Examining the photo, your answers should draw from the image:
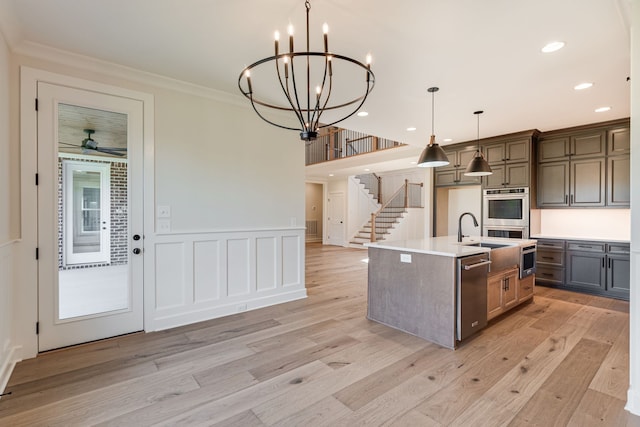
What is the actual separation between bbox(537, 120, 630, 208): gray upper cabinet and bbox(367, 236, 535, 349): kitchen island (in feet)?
7.41

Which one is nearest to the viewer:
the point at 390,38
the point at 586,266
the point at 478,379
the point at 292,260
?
the point at 478,379

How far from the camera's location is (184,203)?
11.1 feet

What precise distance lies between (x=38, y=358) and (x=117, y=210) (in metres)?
1.38

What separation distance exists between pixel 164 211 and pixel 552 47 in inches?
153

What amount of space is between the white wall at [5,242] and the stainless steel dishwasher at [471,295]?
3.57 m

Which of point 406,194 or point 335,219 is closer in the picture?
point 406,194

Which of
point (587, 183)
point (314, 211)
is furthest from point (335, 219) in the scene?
point (587, 183)

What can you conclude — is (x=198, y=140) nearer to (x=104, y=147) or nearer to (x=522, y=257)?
(x=104, y=147)

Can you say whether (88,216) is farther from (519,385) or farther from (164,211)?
(519,385)

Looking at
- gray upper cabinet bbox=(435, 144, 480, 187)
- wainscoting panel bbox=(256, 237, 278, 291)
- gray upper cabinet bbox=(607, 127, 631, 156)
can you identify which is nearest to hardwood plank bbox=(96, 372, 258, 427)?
wainscoting panel bbox=(256, 237, 278, 291)

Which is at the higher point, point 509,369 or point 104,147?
point 104,147

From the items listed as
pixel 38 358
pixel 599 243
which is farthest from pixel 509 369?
pixel 38 358

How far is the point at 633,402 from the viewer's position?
195 centimetres

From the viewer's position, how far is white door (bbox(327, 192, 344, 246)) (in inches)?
431
